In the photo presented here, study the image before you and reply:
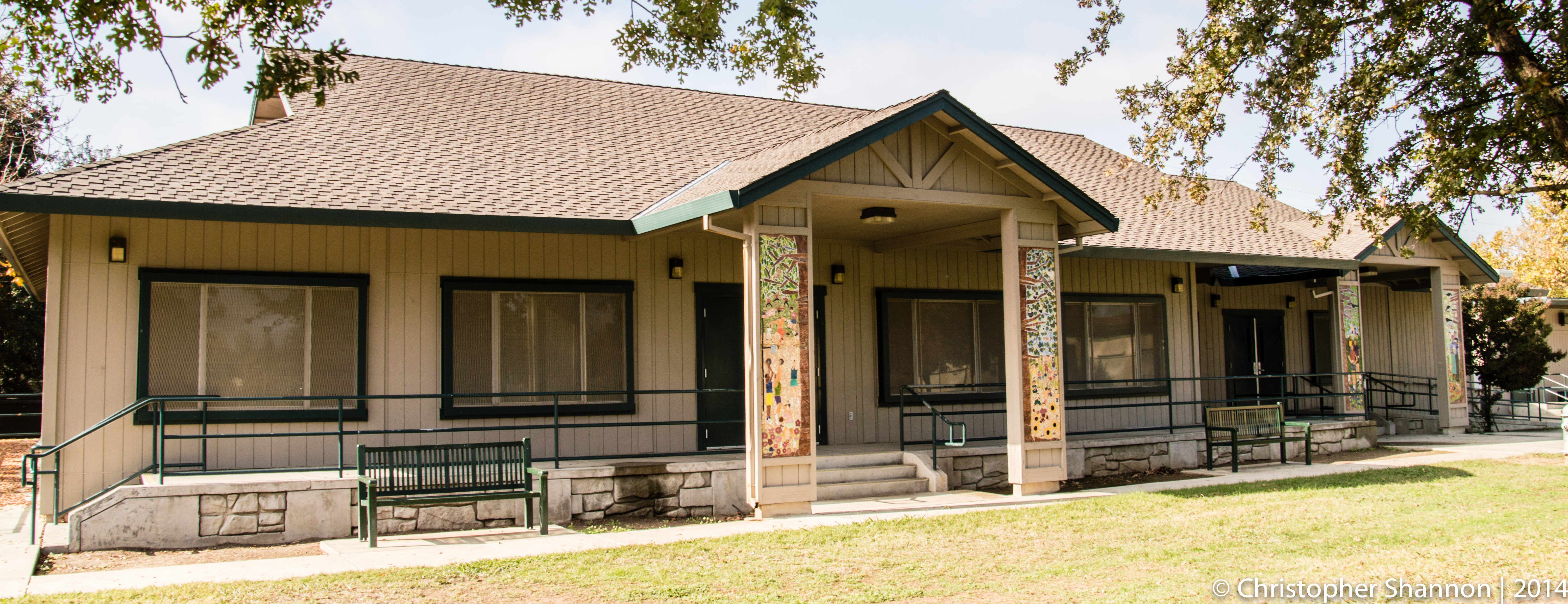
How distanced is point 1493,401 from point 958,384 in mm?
11168

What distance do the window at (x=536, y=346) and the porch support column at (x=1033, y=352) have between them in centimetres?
403

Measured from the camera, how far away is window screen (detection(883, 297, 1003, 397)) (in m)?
13.1

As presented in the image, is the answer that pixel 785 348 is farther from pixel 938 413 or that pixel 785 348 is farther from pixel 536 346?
pixel 938 413

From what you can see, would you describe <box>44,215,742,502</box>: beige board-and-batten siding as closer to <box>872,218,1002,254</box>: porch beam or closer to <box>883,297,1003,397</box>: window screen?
<box>872,218,1002,254</box>: porch beam

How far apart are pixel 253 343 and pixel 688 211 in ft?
14.3

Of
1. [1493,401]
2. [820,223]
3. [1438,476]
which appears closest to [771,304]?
[820,223]

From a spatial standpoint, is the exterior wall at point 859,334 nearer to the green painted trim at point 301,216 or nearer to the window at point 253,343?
the green painted trim at point 301,216

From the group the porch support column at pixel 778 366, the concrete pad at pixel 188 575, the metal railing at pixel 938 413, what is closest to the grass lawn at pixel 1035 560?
the concrete pad at pixel 188 575

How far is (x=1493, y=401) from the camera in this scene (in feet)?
59.8

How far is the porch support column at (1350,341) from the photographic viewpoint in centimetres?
1573

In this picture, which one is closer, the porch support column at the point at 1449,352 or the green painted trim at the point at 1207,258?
the green painted trim at the point at 1207,258

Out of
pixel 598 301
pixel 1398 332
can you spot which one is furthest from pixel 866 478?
pixel 1398 332

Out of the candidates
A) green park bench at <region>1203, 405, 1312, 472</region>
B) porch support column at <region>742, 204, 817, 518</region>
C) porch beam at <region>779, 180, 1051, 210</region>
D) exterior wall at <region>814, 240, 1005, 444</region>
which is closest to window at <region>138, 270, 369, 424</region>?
porch support column at <region>742, 204, 817, 518</region>

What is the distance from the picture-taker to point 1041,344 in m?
11.0
